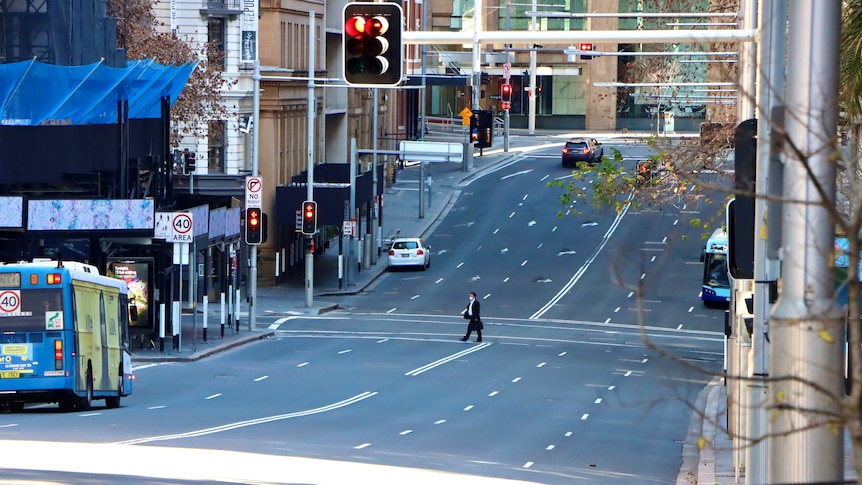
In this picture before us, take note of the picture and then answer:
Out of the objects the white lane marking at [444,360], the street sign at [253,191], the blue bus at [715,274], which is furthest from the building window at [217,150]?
the blue bus at [715,274]

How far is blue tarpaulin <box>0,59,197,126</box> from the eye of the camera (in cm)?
4088

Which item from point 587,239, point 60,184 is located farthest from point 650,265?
point 60,184

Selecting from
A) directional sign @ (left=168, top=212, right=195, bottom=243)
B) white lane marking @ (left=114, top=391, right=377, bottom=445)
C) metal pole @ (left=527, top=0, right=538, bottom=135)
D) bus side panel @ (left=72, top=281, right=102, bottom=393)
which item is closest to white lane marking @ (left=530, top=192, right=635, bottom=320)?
directional sign @ (left=168, top=212, right=195, bottom=243)

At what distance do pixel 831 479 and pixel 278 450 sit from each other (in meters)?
14.5

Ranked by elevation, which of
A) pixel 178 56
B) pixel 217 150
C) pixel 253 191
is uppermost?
pixel 178 56

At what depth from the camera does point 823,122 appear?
6.55 m

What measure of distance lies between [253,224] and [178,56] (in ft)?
34.8

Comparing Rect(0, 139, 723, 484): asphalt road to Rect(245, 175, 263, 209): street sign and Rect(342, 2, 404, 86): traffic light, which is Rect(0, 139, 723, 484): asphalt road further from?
Rect(245, 175, 263, 209): street sign

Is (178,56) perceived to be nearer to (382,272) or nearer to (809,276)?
(382,272)

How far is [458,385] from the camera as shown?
3384cm

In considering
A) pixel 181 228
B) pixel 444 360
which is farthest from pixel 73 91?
pixel 444 360

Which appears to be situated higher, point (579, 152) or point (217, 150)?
point (217, 150)

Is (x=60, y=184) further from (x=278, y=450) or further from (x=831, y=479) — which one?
(x=831, y=479)

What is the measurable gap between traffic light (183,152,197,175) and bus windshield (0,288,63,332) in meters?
30.0
